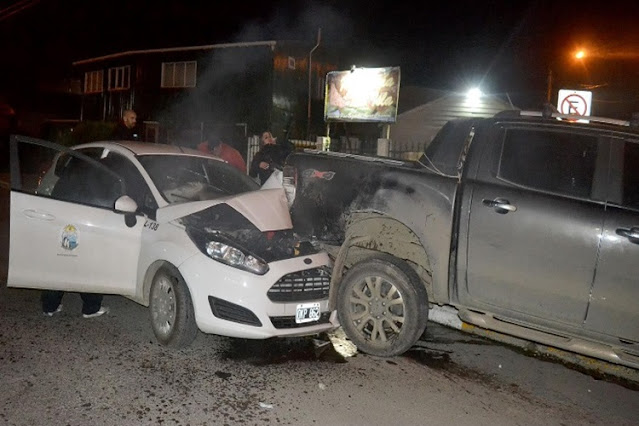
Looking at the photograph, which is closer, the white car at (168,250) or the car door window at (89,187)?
the white car at (168,250)

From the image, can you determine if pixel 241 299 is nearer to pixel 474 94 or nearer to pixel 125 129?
pixel 125 129

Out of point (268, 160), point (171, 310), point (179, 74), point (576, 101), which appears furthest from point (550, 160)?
point (179, 74)

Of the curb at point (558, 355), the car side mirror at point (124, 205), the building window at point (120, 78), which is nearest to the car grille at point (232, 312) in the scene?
the car side mirror at point (124, 205)

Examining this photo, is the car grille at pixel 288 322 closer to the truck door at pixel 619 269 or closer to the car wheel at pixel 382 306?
the car wheel at pixel 382 306

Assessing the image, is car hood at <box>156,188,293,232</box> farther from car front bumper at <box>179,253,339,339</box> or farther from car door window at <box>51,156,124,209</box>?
car door window at <box>51,156,124,209</box>

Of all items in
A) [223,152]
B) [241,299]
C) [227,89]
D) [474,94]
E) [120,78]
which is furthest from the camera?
[120,78]

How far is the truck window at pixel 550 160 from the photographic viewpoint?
4.30 m

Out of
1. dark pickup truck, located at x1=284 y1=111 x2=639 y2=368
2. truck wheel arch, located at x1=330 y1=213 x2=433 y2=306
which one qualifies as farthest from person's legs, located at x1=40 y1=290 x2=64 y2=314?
truck wheel arch, located at x1=330 y1=213 x2=433 y2=306

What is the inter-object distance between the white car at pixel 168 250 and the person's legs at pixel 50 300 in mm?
312

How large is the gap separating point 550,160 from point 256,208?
255cm

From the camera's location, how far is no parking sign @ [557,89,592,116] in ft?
42.3

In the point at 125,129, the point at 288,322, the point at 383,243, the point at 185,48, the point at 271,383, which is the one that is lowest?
the point at 271,383

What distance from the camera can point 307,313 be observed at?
4887 mm

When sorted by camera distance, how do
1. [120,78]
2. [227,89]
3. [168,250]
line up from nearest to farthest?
[168,250] < [227,89] < [120,78]
